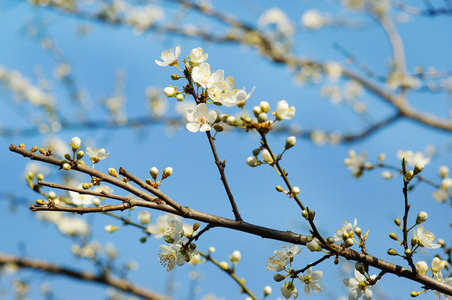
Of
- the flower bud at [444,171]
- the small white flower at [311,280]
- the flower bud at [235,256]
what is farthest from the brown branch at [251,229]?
the flower bud at [444,171]

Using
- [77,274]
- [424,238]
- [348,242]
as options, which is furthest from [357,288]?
[77,274]

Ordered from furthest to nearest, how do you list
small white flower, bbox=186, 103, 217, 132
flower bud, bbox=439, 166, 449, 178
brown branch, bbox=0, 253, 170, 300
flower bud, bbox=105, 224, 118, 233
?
brown branch, bbox=0, 253, 170, 300 → flower bud, bbox=439, 166, 449, 178 → flower bud, bbox=105, 224, 118, 233 → small white flower, bbox=186, 103, 217, 132

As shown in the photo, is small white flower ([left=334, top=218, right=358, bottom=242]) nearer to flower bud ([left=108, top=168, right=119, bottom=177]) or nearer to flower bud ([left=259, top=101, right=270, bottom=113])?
flower bud ([left=259, top=101, right=270, bottom=113])

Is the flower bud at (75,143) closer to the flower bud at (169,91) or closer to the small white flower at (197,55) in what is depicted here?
the flower bud at (169,91)

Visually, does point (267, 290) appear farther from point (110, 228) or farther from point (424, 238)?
point (110, 228)

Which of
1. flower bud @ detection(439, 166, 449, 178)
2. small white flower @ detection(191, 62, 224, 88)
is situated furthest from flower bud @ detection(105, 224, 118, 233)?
flower bud @ detection(439, 166, 449, 178)

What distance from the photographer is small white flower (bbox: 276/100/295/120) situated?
136cm

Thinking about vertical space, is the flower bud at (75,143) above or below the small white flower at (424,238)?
below

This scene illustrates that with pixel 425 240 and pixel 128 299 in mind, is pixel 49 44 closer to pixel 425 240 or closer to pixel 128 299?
pixel 128 299

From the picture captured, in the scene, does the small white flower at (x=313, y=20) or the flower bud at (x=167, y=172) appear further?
the small white flower at (x=313, y=20)

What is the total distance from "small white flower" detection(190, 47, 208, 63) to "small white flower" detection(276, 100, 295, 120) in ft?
1.24

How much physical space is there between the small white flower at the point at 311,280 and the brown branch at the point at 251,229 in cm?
25

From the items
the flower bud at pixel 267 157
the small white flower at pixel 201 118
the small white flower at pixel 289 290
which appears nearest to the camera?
the flower bud at pixel 267 157

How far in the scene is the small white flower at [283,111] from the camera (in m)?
1.36
